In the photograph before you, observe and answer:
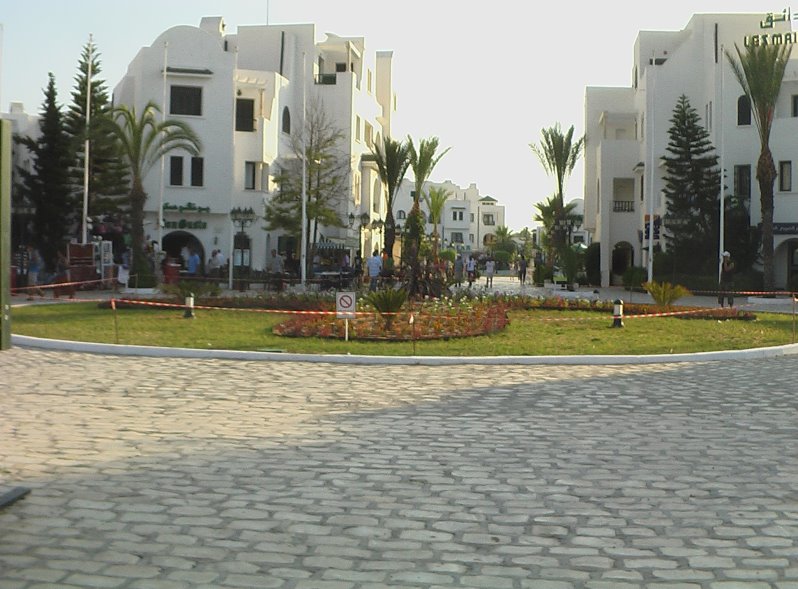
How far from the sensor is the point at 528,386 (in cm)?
1322

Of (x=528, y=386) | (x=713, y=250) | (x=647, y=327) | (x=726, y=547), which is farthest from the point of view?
(x=713, y=250)

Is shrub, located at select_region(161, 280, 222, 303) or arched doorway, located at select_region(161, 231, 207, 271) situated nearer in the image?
shrub, located at select_region(161, 280, 222, 303)

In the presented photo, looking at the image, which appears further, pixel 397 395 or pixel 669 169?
pixel 669 169

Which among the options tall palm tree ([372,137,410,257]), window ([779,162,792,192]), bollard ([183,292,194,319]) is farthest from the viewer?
tall palm tree ([372,137,410,257])

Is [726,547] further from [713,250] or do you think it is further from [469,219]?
[469,219]

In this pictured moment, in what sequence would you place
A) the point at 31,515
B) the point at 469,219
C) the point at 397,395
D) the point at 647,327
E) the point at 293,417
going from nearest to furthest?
the point at 31,515 → the point at 293,417 → the point at 397,395 → the point at 647,327 → the point at 469,219

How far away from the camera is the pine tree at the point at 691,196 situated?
4209 centimetres

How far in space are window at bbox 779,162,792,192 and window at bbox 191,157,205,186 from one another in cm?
2486

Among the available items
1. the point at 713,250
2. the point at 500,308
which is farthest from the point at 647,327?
the point at 713,250

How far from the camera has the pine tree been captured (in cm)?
4209

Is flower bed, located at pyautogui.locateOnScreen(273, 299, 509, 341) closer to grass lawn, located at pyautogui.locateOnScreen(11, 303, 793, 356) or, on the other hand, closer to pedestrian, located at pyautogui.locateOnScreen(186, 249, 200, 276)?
grass lawn, located at pyautogui.locateOnScreen(11, 303, 793, 356)

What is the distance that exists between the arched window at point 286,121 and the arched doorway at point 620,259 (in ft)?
59.5

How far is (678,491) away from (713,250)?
36315 millimetres

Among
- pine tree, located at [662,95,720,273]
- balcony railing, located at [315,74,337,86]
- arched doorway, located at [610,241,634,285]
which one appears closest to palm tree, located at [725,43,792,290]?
pine tree, located at [662,95,720,273]
